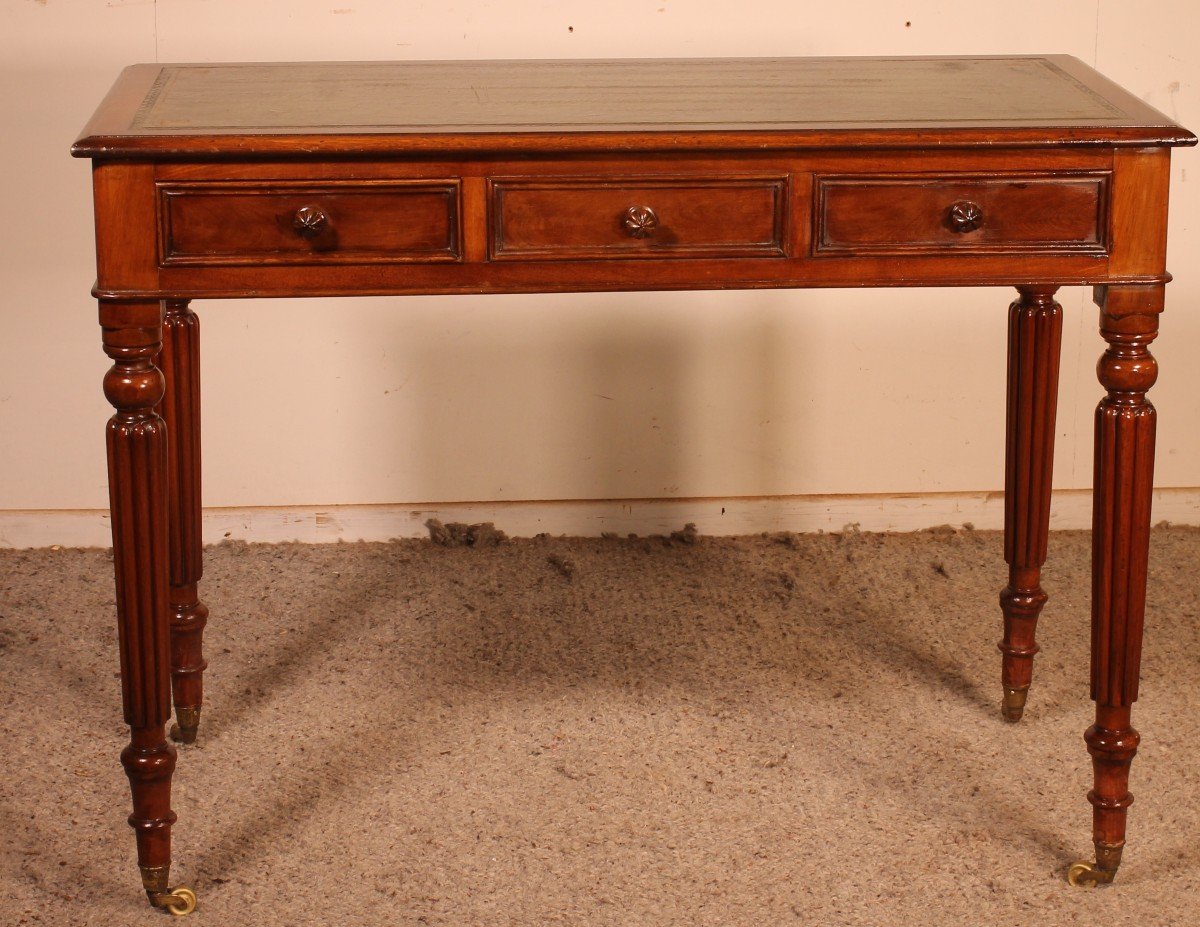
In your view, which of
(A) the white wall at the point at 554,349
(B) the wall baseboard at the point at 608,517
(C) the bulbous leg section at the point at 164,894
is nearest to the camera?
(C) the bulbous leg section at the point at 164,894

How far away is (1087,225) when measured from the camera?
1622 millimetres

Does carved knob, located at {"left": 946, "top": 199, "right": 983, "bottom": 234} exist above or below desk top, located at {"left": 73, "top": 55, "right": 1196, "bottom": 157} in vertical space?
below

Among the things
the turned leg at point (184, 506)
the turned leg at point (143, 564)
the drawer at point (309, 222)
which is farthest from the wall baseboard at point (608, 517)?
the drawer at point (309, 222)

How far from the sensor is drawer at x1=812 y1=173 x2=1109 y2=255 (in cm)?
161

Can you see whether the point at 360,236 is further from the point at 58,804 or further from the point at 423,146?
the point at 58,804

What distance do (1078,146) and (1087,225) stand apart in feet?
0.27

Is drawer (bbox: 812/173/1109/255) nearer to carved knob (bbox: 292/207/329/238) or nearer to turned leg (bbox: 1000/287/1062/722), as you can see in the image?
turned leg (bbox: 1000/287/1062/722)

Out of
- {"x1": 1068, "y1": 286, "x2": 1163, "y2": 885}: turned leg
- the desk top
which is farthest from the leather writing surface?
{"x1": 1068, "y1": 286, "x2": 1163, "y2": 885}: turned leg

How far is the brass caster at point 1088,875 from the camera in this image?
5.90ft

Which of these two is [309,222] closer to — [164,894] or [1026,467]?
[164,894]

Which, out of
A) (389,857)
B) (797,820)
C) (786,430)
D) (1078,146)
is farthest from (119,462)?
(786,430)

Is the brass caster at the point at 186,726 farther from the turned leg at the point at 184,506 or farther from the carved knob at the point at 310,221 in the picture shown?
the carved knob at the point at 310,221

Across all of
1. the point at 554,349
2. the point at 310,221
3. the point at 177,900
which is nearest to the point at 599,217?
the point at 310,221

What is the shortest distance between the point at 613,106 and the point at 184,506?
77cm
